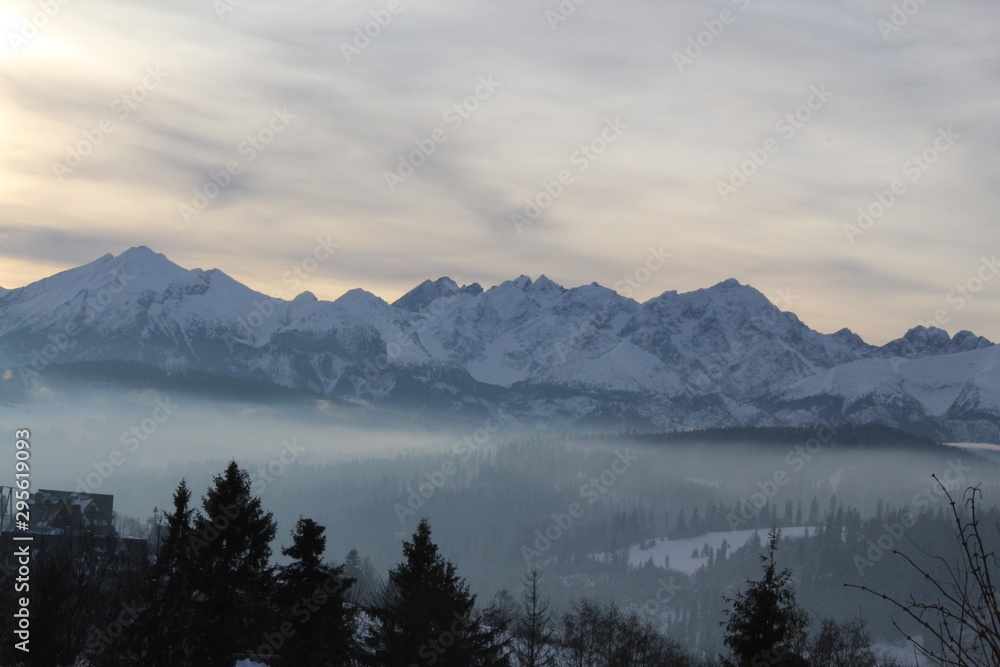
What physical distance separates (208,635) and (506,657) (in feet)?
37.7

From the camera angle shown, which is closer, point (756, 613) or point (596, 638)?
point (756, 613)

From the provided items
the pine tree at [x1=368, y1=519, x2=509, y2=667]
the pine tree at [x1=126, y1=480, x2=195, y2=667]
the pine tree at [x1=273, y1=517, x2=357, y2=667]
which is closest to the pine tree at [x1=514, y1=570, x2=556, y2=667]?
the pine tree at [x1=368, y1=519, x2=509, y2=667]

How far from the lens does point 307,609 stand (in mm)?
27797

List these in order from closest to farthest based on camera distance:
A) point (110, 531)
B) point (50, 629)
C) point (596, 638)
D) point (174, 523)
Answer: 1. point (50, 629)
2. point (174, 523)
3. point (596, 638)
4. point (110, 531)

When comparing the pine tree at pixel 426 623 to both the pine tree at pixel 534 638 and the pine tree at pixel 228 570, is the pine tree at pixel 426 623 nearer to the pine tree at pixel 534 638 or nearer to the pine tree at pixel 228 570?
the pine tree at pixel 228 570

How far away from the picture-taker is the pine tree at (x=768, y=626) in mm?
25016

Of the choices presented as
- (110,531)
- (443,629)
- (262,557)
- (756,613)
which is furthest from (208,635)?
(110,531)

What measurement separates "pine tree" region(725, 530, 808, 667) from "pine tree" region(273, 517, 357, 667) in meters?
11.4

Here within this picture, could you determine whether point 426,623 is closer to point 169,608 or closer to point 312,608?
point 312,608

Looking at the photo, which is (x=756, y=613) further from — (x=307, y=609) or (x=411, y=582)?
(x=307, y=609)

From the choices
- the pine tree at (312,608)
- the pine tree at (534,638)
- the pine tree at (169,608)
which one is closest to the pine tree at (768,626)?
the pine tree at (534,638)

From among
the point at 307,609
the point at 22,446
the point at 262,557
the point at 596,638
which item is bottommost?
the point at 596,638

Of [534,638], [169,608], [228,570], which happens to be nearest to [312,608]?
[228,570]

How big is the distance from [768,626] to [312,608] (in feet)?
43.1
